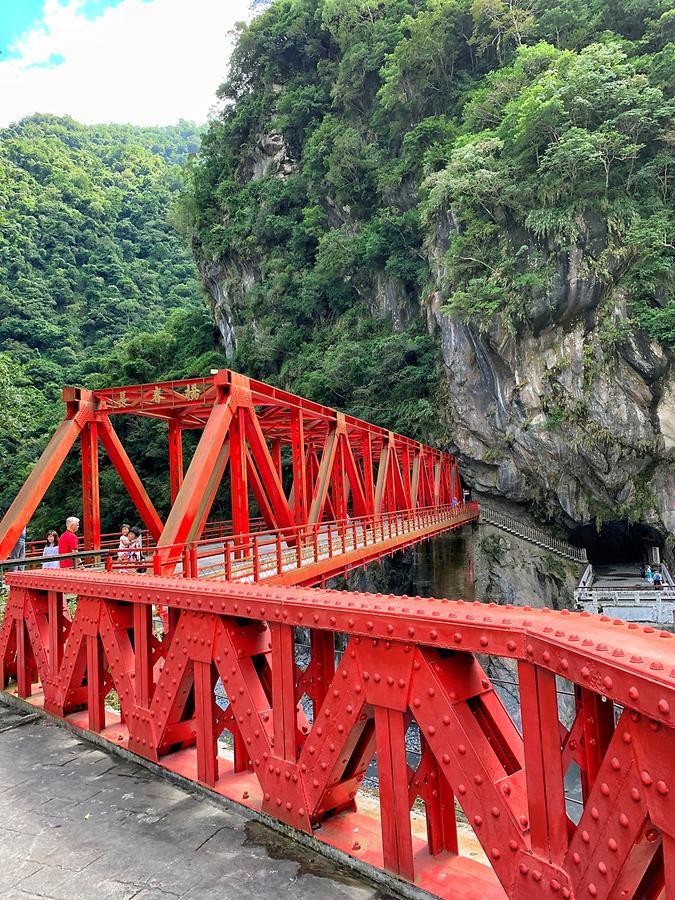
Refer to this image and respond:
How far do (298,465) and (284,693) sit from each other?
11.3 m

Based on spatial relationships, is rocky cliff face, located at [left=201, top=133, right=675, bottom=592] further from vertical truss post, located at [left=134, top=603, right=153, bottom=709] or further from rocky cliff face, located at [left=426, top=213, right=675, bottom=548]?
vertical truss post, located at [left=134, top=603, right=153, bottom=709]

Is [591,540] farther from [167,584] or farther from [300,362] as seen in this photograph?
[167,584]

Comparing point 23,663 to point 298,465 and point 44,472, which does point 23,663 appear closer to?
point 44,472

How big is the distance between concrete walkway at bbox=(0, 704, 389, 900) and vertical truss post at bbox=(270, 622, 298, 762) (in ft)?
1.49

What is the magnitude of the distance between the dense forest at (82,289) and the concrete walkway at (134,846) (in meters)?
29.5

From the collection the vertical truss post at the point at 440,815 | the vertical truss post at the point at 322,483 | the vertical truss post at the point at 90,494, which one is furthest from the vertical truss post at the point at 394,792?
the vertical truss post at the point at 90,494

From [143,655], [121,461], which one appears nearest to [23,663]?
[143,655]

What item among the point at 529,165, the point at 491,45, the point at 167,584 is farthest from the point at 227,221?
the point at 167,584

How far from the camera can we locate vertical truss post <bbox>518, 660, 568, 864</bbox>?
1757mm

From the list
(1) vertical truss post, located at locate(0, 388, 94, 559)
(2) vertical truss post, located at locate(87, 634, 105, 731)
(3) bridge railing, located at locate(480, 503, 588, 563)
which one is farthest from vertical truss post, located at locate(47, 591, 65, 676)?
(3) bridge railing, located at locate(480, 503, 588, 563)

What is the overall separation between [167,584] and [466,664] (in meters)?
2.20

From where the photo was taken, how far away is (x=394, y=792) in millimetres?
2285

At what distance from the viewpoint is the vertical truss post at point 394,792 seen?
7.41 feet

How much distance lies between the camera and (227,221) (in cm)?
4238
